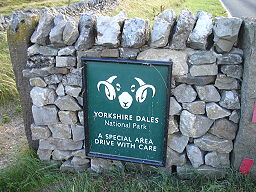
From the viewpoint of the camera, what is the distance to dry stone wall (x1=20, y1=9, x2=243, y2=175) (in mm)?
3020

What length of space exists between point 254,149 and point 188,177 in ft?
2.54

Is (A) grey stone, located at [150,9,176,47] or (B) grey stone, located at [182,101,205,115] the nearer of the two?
(A) grey stone, located at [150,9,176,47]

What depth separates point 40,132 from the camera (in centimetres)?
363

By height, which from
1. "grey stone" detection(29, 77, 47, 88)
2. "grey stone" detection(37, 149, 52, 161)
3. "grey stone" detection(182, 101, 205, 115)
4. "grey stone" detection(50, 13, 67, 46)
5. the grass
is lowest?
the grass

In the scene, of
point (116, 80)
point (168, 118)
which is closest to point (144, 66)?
point (116, 80)

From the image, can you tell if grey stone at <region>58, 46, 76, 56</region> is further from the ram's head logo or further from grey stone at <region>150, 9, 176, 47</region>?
grey stone at <region>150, 9, 176, 47</region>

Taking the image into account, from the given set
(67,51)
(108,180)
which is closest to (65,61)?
(67,51)

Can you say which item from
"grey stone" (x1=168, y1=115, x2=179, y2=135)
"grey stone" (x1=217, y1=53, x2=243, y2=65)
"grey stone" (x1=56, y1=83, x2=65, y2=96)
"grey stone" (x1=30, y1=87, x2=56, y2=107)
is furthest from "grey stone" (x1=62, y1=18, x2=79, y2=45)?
"grey stone" (x1=217, y1=53, x2=243, y2=65)

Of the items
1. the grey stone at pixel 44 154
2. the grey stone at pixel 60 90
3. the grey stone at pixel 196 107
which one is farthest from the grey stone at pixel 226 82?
the grey stone at pixel 44 154

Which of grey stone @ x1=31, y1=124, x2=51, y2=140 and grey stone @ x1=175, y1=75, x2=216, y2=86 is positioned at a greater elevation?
grey stone @ x1=175, y1=75, x2=216, y2=86

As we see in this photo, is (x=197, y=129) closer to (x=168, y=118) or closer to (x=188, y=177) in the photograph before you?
(x=168, y=118)

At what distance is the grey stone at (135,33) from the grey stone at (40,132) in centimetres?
140

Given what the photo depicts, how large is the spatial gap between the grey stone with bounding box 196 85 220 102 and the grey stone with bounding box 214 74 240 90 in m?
0.06

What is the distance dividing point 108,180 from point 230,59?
1.90 metres
